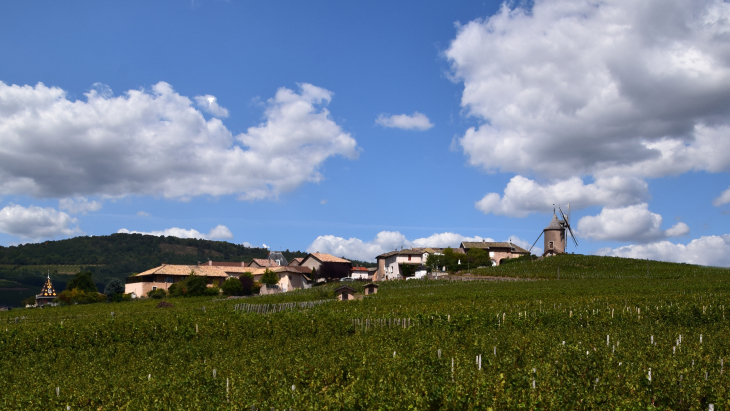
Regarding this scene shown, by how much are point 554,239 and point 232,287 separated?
69.5 metres

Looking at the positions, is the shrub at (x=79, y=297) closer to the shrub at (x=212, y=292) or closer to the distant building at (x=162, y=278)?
the distant building at (x=162, y=278)

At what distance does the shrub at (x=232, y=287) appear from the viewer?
80625 mm

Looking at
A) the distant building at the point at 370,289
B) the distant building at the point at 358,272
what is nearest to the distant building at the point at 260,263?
the distant building at the point at 358,272

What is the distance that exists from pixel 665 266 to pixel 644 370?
288 ft

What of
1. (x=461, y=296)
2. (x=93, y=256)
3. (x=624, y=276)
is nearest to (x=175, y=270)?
(x=461, y=296)

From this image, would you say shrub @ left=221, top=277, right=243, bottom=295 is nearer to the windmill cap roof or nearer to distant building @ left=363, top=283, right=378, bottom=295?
distant building @ left=363, top=283, right=378, bottom=295

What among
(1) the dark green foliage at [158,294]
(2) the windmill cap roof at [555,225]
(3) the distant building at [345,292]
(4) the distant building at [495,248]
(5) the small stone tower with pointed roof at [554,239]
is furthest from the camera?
(4) the distant building at [495,248]

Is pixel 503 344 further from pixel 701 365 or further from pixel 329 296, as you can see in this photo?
pixel 329 296

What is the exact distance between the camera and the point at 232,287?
81.0m

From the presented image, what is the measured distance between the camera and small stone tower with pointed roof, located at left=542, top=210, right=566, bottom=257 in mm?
106062

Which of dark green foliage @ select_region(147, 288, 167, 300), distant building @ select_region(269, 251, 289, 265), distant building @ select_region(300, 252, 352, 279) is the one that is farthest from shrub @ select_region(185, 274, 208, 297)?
distant building @ select_region(269, 251, 289, 265)

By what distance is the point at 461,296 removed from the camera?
166 feet

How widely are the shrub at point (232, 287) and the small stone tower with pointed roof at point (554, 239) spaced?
212 feet

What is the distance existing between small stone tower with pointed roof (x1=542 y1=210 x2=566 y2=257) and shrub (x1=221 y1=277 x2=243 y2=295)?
64.6 metres
